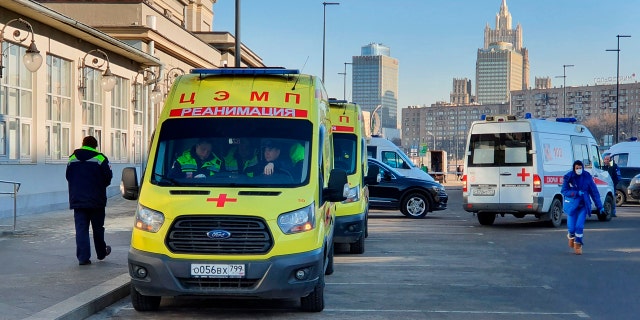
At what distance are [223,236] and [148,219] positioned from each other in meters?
0.80

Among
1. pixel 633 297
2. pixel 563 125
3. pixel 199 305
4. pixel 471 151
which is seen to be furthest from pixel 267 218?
pixel 563 125

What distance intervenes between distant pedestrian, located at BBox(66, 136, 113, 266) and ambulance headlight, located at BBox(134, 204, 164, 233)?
10.6 feet

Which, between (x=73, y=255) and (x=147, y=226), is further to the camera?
(x=73, y=255)

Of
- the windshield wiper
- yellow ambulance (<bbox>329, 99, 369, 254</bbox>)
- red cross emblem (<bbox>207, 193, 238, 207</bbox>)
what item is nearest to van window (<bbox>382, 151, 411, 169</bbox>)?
yellow ambulance (<bbox>329, 99, 369, 254</bbox>)

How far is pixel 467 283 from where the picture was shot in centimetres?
1247

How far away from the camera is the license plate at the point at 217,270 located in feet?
29.8

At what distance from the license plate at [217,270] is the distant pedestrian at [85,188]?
382cm

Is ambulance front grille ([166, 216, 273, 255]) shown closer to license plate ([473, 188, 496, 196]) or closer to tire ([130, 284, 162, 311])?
tire ([130, 284, 162, 311])

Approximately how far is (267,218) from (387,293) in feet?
9.16

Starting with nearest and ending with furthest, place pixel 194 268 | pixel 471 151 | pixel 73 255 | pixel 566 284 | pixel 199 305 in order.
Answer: pixel 194 268 < pixel 199 305 < pixel 566 284 < pixel 73 255 < pixel 471 151

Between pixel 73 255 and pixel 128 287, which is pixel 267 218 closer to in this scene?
pixel 128 287

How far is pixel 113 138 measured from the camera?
31.8 m

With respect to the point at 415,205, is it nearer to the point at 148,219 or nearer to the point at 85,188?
the point at 85,188

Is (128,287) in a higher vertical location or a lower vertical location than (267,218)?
lower
